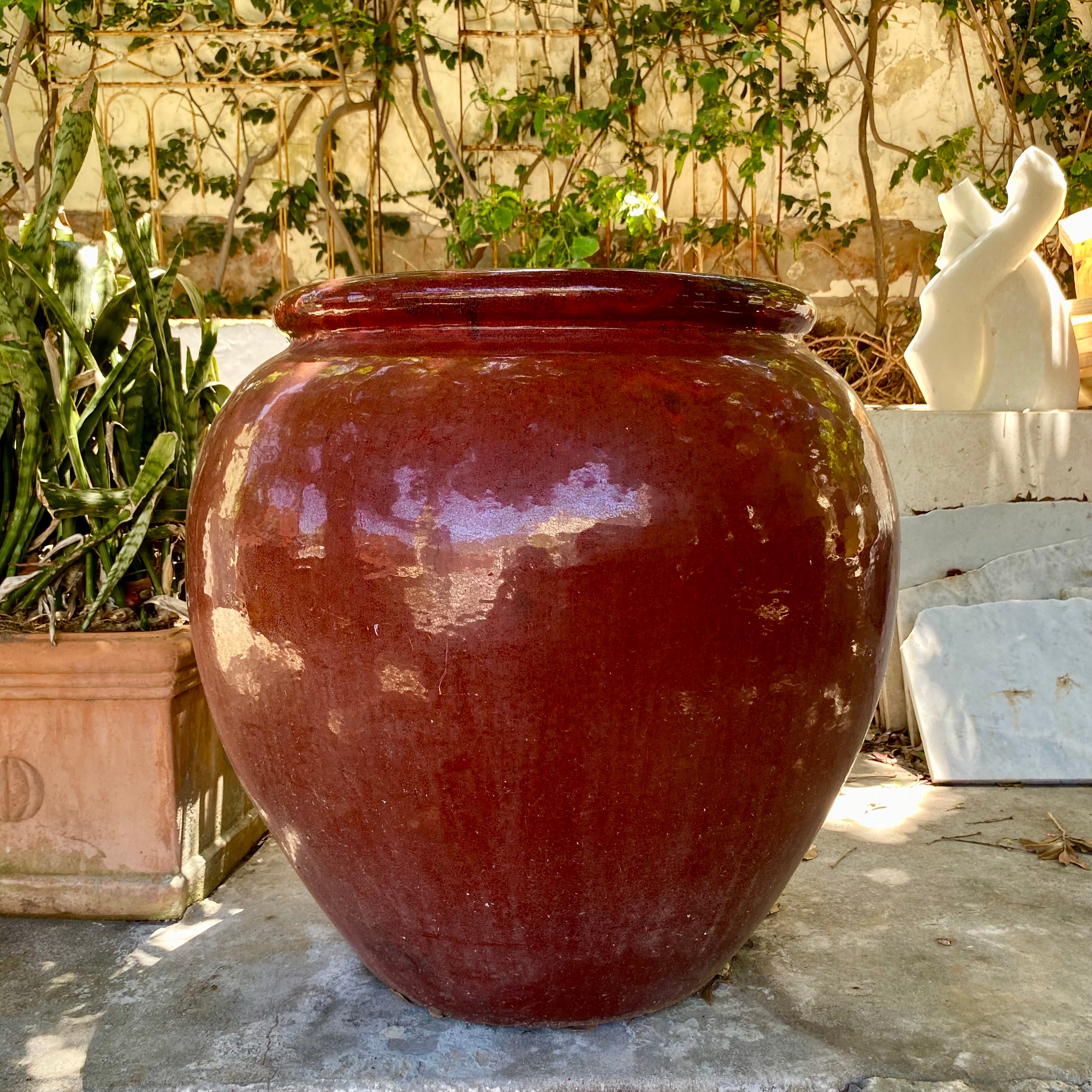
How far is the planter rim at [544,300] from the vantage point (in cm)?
115

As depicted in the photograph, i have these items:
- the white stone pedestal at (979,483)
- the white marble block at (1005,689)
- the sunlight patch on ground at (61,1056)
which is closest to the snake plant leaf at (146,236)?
the sunlight patch on ground at (61,1056)

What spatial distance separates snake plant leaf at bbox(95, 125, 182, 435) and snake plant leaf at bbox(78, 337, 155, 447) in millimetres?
21

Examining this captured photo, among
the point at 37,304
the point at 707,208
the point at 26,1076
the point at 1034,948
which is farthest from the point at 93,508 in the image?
the point at 707,208

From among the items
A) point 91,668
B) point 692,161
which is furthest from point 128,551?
point 692,161

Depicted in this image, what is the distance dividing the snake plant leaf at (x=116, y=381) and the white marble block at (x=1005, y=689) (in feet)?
5.59

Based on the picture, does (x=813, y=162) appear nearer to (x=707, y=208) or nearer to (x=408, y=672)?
(x=707, y=208)

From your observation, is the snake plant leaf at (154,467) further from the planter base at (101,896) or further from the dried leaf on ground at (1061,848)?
the dried leaf on ground at (1061,848)

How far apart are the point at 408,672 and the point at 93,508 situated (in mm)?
809

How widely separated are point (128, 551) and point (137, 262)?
1.46ft

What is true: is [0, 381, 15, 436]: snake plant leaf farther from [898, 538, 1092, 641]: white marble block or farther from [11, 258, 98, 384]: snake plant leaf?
[898, 538, 1092, 641]: white marble block

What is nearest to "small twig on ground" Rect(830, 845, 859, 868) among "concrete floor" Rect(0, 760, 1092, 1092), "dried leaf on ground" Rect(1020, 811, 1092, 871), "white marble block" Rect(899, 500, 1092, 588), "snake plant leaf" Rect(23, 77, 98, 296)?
"concrete floor" Rect(0, 760, 1092, 1092)

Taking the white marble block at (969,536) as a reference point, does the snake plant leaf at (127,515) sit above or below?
above

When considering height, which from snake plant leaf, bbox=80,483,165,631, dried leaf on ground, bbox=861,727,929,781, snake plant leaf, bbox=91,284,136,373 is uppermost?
snake plant leaf, bbox=91,284,136,373

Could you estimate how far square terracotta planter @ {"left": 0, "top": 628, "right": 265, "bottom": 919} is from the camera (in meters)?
1.67
